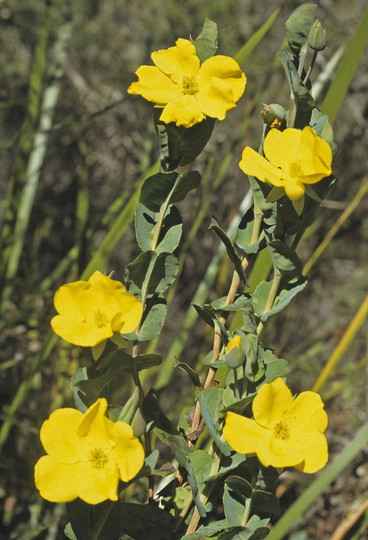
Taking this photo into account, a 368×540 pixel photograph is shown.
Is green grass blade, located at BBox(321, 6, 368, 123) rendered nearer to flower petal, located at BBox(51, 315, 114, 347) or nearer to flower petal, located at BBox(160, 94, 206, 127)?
flower petal, located at BBox(160, 94, 206, 127)

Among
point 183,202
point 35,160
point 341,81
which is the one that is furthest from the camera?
point 183,202

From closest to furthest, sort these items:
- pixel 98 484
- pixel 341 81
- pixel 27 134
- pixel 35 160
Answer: pixel 98 484 < pixel 341 81 < pixel 27 134 < pixel 35 160

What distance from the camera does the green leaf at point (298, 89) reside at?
0.35 m

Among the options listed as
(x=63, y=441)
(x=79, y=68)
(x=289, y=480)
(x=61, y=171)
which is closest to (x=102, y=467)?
(x=63, y=441)

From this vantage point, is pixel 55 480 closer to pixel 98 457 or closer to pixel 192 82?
pixel 98 457

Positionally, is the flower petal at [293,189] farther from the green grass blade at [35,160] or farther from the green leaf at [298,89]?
the green grass blade at [35,160]

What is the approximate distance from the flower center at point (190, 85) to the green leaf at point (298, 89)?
0.20 ft

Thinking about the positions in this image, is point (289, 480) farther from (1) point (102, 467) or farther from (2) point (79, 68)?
(2) point (79, 68)

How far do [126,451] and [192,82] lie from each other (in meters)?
0.25

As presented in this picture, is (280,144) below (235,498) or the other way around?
the other way around

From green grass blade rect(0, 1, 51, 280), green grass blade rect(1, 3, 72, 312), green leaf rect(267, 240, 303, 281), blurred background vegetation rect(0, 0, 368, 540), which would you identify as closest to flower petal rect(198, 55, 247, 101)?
green leaf rect(267, 240, 303, 281)

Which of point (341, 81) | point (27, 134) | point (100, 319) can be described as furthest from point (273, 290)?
point (27, 134)

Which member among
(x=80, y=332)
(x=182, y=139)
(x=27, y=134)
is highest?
(x=182, y=139)

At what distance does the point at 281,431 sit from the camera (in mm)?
354
